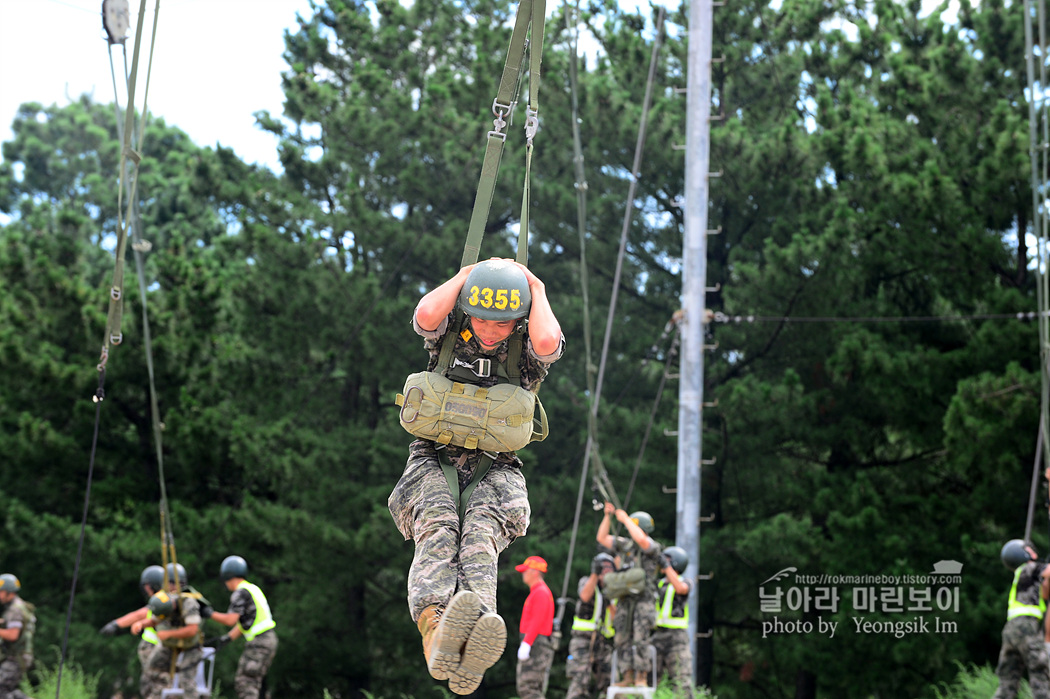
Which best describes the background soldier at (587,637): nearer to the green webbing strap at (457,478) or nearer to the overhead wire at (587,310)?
the overhead wire at (587,310)

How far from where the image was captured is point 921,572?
16.0m

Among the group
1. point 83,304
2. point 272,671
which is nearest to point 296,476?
point 272,671

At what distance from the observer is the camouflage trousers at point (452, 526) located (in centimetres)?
493

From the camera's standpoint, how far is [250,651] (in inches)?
443

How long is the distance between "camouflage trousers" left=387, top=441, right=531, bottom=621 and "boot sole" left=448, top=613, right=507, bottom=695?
0.47ft

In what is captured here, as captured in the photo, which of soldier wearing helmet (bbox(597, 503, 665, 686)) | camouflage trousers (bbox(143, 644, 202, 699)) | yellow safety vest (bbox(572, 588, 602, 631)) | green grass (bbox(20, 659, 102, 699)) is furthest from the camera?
green grass (bbox(20, 659, 102, 699))

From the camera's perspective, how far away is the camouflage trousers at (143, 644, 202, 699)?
11156 mm

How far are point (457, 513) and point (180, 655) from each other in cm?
709

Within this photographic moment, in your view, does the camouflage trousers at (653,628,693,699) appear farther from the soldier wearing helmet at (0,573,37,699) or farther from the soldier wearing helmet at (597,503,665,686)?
the soldier wearing helmet at (0,573,37,699)

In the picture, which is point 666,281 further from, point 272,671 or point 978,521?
point 272,671

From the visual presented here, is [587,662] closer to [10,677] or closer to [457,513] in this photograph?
[10,677]

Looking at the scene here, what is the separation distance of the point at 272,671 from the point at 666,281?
9634 mm

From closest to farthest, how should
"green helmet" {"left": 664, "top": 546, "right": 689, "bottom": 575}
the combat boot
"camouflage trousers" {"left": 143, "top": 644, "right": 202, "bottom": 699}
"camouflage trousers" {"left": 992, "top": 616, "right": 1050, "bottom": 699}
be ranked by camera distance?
the combat boot, "camouflage trousers" {"left": 992, "top": 616, "right": 1050, "bottom": 699}, "camouflage trousers" {"left": 143, "top": 644, "right": 202, "bottom": 699}, "green helmet" {"left": 664, "top": 546, "right": 689, "bottom": 575}

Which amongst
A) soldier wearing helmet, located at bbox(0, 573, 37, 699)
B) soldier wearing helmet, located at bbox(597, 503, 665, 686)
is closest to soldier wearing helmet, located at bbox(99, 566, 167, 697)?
soldier wearing helmet, located at bbox(0, 573, 37, 699)
